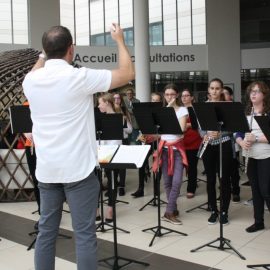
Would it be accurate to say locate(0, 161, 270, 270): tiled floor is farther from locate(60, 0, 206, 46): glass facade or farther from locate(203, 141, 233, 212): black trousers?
locate(60, 0, 206, 46): glass facade

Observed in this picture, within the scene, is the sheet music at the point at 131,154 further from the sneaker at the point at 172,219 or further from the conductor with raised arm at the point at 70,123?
the sneaker at the point at 172,219

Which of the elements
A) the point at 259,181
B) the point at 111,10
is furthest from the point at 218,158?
the point at 111,10

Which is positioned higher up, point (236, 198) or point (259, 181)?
point (259, 181)

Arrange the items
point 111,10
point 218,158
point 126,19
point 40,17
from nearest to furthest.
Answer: point 218,158 < point 40,17 < point 126,19 < point 111,10

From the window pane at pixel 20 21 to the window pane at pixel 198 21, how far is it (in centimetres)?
662

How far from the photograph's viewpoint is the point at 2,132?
602cm

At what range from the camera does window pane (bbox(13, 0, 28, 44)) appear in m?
14.3

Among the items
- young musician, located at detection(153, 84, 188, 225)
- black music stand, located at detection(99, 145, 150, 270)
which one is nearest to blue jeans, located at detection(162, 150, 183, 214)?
young musician, located at detection(153, 84, 188, 225)

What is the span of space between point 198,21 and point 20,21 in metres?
6.86

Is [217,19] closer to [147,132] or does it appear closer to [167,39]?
[167,39]

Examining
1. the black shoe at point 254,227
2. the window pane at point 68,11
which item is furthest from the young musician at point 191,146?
the window pane at point 68,11

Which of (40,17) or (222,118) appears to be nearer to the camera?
(222,118)

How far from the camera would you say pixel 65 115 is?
2.24 meters

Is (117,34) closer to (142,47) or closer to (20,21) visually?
(142,47)
